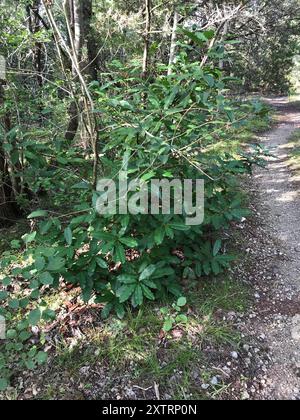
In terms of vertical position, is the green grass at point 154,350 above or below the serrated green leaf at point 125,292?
below

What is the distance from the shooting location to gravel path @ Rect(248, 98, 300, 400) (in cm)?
226

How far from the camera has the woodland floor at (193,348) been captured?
2.17 m

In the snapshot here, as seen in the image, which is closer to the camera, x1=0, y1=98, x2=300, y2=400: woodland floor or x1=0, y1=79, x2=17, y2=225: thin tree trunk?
x1=0, y1=98, x2=300, y2=400: woodland floor

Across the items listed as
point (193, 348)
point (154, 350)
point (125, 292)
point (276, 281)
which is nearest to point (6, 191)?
point (125, 292)

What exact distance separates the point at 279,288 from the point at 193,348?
1.09 metres

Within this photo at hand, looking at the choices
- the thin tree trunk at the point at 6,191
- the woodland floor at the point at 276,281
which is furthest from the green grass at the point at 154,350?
the thin tree trunk at the point at 6,191

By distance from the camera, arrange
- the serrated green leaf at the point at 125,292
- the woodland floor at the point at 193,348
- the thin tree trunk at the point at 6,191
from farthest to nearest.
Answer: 1. the thin tree trunk at the point at 6,191
2. the serrated green leaf at the point at 125,292
3. the woodland floor at the point at 193,348

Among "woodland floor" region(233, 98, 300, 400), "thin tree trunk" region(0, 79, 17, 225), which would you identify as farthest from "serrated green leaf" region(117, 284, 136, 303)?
"thin tree trunk" region(0, 79, 17, 225)

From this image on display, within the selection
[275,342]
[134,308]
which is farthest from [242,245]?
[134,308]

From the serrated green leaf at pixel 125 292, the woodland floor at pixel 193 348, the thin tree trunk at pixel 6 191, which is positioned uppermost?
the thin tree trunk at pixel 6 191

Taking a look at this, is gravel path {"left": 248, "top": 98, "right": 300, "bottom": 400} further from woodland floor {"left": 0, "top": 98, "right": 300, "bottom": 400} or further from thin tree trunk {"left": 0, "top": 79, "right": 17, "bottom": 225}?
thin tree trunk {"left": 0, "top": 79, "right": 17, "bottom": 225}

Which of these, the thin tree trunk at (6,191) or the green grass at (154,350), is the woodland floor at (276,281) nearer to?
the green grass at (154,350)
